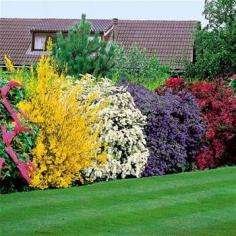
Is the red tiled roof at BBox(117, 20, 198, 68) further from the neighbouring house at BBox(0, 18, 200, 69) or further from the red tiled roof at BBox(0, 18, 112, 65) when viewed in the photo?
the red tiled roof at BBox(0, 18, 112, 65)

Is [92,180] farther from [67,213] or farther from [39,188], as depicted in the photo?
[67,213]

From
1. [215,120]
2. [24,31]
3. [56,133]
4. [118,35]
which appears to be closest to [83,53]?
[215,120]

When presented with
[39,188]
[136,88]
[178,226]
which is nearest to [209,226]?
[178,226]

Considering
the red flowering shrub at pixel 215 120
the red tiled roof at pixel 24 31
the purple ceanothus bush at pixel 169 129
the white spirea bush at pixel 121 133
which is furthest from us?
the red tiled roof at pixel 24 31

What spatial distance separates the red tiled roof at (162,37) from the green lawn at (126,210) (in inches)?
1313

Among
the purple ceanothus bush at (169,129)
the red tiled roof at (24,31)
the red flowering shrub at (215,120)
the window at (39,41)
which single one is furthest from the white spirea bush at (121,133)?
the window at (39,41)

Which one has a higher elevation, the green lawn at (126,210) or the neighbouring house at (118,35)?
the neighbouring house at (118,35)

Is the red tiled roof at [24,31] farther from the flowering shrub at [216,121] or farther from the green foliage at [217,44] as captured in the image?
the flowering shrub at [216,121]

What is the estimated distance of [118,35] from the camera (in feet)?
157

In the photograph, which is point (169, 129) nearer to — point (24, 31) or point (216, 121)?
point (216, 121)

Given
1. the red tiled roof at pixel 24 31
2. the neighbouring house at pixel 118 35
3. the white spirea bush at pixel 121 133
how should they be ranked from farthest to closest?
1. the red tiled roof at pixel 24 31
2. the neighbouring house at pixel 118 35
3. the white spirea bush at pixel 121 133

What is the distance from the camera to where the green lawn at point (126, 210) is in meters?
7.82

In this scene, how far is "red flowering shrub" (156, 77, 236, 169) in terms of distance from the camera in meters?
16.2

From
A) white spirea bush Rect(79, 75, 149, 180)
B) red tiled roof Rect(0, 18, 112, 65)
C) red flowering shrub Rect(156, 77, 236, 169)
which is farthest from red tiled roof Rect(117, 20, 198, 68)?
white spirea bush Rect(79, 75, 149, 180)
